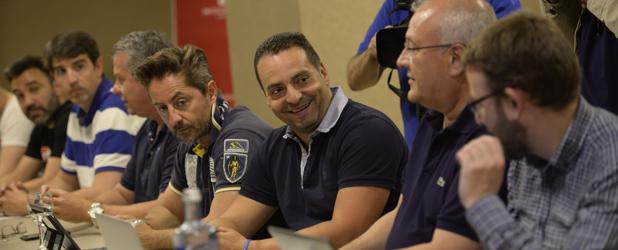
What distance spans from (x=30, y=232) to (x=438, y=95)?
6.24 ft

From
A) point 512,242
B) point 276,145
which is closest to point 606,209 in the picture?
point 512,242

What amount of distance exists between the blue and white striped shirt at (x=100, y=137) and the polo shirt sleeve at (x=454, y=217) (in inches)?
97.7

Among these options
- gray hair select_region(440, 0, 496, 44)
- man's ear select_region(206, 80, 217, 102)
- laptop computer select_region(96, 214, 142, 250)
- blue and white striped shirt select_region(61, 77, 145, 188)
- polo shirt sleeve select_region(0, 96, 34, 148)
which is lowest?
polo shirt sleeve select_region(0, 96, 34, 148)

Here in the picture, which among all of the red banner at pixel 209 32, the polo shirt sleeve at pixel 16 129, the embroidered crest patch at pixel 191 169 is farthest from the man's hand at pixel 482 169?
the red banner at pixel 209 32

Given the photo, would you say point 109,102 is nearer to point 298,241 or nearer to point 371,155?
point 371,155

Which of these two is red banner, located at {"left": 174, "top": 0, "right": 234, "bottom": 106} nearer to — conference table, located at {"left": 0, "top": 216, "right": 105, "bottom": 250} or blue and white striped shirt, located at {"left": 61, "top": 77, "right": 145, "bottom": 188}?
blue and white striped shirt, located at {"left": 61, "top": 77, "right": 145, "bottom": 188}

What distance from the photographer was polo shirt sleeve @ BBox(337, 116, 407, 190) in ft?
7.54

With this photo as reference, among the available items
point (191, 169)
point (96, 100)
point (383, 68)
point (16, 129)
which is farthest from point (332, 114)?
point (16, 129)

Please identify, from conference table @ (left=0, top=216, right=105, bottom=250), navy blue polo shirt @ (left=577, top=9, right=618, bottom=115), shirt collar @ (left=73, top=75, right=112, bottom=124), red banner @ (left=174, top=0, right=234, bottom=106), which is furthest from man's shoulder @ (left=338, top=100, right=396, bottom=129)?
red banner @ (left=174, top=0, right=234, bottom=106)

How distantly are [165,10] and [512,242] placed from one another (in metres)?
5.61

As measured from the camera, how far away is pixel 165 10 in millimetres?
6789

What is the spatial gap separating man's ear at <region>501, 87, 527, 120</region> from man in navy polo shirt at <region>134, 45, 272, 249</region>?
1.27 metres

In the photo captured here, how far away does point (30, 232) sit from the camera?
3178 millimetres

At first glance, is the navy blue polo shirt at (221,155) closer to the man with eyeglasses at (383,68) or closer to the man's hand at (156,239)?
the man's hand at (156,239)
